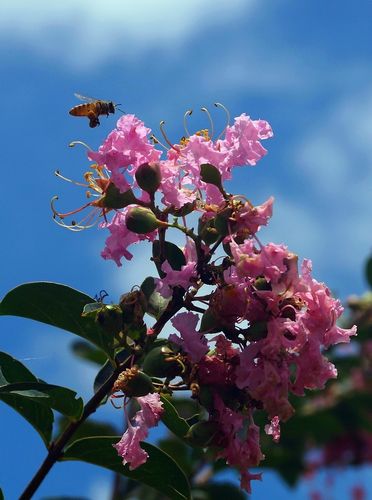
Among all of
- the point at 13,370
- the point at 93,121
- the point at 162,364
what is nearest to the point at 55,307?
the point at 13,370

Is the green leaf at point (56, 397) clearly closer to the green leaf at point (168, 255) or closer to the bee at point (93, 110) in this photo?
the green leaf at point (168, 255)

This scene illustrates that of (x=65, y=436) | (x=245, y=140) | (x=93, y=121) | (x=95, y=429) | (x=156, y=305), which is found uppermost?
(x=95, y=429)

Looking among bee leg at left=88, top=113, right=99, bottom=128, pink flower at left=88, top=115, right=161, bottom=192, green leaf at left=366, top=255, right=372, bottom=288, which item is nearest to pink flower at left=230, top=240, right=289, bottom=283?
pink flower at left=88, top=115, right=161, bottom=192

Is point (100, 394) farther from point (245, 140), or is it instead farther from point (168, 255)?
point (245, 140)

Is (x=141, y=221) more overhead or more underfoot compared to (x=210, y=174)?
more underfoot

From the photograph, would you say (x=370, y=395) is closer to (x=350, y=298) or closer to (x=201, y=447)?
(x=350, y=298)
